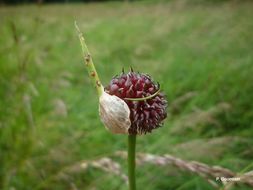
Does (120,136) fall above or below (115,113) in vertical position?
above

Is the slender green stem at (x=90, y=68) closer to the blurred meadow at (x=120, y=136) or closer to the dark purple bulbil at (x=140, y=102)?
the dark purple bulbil at (x=140, y=102)

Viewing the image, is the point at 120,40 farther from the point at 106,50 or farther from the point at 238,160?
the point at 238,160

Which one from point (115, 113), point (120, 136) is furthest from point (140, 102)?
point (120, 136)

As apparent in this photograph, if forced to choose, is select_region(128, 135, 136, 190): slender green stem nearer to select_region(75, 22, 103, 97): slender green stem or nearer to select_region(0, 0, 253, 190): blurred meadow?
select_region(75, 22, 103, 97): slender green stem

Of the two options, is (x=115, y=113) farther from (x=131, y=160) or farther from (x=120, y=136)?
(x=120, y=136)

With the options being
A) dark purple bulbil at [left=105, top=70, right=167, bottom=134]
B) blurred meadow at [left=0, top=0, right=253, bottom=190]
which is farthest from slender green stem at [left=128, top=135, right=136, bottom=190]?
blurred meadow at [left=0, top=0, right=253, bottom=190]

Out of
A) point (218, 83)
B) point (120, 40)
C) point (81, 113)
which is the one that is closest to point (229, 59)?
point (218, 83)

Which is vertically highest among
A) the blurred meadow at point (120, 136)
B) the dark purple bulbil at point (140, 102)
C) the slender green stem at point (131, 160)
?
the blurred meadow at point (120, 136)

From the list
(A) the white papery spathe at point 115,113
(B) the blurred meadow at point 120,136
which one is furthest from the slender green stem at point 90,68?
(B) the blurred meadow at point 120,136

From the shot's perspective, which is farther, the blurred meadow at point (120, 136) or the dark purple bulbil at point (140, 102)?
the blurred meadow at point (120, 136)

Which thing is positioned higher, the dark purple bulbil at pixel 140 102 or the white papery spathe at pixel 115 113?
the dark purple bulbil at pixel 140 102
